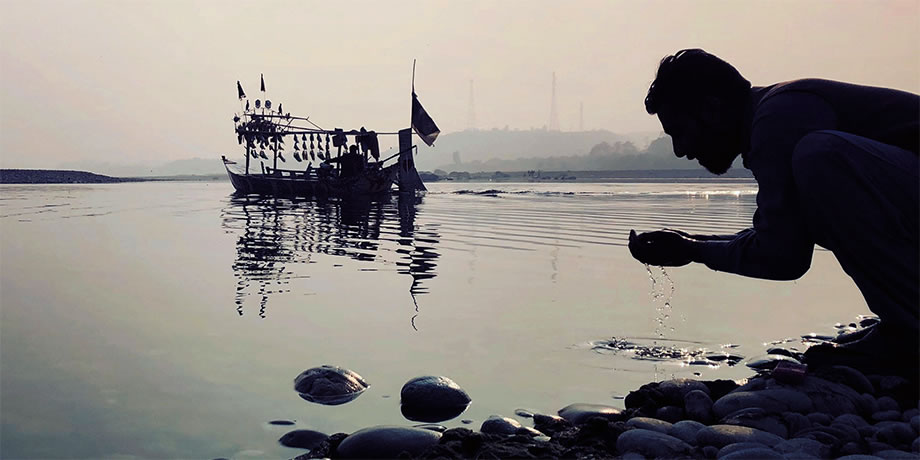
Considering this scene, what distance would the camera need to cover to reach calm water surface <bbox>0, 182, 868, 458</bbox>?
3.92 meters

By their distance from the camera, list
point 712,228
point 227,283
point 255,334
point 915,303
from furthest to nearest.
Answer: point 712,228 < point 227,283 < point 255,334 < point 915,303

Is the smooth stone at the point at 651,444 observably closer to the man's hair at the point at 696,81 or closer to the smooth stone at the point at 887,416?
the smooth stone at the point at 887,416

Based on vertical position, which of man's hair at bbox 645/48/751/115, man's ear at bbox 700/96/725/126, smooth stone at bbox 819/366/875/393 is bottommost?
smooth stone at bbox 819/366/875/393

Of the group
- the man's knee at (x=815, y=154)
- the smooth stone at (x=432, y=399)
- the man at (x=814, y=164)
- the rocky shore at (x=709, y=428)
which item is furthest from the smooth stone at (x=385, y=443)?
the man's knee at (x=815, y=154)

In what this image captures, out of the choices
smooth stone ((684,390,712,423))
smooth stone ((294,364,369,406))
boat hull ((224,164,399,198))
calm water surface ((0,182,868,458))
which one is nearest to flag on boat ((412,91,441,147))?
boat hull ((224,164,399,198))

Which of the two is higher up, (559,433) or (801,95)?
(801,95)

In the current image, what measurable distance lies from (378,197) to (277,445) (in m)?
37.9

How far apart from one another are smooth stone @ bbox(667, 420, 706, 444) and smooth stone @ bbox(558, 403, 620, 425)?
474 millimetres

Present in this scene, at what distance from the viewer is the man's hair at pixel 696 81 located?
3.45 metres

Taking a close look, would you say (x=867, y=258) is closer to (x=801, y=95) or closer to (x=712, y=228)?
(x=801, y=95)

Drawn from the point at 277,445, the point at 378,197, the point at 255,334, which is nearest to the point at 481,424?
the point at 277,445

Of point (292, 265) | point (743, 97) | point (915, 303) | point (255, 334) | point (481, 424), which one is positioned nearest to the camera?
point (915, 303)

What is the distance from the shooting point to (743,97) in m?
3.49

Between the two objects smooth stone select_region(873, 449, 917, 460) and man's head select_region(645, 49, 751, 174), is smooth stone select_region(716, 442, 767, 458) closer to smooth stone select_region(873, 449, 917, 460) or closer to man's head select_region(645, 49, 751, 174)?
smooth stone select_region(873, 449, 917, 460)
